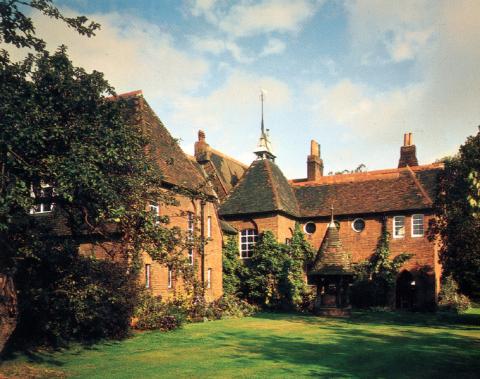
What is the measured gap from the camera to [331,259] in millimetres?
28359

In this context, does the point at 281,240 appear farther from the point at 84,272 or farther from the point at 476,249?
the point at 84,272

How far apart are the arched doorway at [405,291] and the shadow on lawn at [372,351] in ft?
37.3

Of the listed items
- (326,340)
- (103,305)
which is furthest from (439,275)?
(103,305)

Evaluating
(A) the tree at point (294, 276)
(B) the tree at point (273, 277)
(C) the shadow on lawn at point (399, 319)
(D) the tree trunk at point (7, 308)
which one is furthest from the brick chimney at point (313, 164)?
(D) the tree trunk at point (7, 308)

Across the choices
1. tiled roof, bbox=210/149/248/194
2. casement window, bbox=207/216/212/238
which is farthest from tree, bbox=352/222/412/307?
tiled roof, bbox=210/149/248/194

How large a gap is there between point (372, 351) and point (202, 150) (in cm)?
2588

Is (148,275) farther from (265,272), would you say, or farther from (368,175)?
(368,175)

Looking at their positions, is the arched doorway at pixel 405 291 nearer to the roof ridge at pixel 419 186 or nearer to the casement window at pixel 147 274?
the roof ridge at pixel 419 186

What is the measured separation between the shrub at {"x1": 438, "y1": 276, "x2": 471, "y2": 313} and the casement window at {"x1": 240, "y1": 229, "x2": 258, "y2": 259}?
1332cm

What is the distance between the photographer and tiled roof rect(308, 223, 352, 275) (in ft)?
91.2

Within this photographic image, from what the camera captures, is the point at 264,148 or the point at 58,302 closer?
the point at 58,302

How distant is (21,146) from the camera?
10273 mm

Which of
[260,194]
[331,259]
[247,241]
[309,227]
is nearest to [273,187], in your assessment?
[260,194]

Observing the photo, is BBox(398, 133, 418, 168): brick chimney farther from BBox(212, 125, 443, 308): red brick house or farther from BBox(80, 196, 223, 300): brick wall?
BBox(80, 196, 223, 300): brick wall
